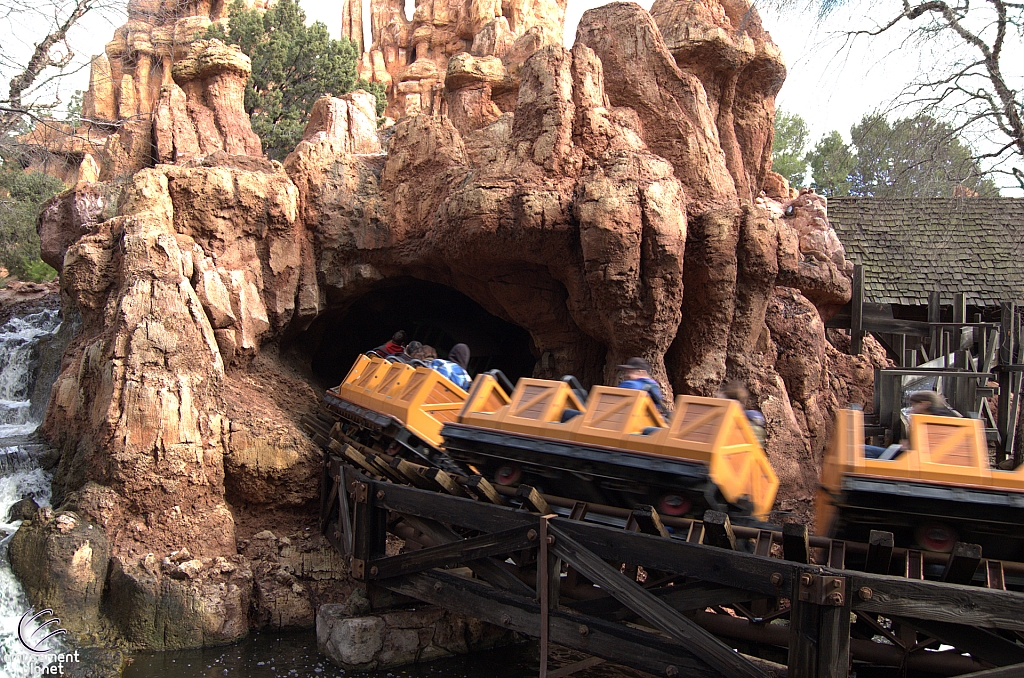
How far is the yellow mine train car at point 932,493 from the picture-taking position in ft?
15.9

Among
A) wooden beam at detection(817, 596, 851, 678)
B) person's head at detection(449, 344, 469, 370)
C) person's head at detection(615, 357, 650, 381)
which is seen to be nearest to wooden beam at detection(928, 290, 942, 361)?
person's head at detection(615, 357, 650, 381)

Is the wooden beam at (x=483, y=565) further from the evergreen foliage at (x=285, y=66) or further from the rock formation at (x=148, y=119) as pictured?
the evergreen foliage at (x=285, y=66)

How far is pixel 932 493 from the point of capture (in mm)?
4918

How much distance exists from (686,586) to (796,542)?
34.9 inches

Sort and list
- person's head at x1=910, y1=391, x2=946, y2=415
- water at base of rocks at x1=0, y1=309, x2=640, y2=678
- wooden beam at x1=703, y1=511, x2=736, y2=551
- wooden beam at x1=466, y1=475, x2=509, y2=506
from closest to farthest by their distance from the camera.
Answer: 1. wooden beam at x1=703, y1=511, x2=736, y2=551
2. person's head at x1=910, y1=391, x2=946, y2=415
3. wooden beam at x1=466, y1=475, x2=509, y2=506
4. water at base of rocks at x1=0, y1=309, x2=640, y2=678

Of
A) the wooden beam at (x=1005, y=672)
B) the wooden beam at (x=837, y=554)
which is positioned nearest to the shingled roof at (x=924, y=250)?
the wooden beam at (x=837, y=554)

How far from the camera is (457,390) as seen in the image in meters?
9.01

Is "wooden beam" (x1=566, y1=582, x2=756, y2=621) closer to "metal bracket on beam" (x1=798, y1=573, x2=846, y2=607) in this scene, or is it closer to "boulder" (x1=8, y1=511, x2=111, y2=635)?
"metal bracket on beam" (x1=798, y1=573, x2=846, y2=607)

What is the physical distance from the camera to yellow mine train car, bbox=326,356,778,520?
5.87m

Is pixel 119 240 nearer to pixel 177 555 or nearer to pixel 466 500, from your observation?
pixel 177 555

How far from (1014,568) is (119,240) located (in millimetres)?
10369

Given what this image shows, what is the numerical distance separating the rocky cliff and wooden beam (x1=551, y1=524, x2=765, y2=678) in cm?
465

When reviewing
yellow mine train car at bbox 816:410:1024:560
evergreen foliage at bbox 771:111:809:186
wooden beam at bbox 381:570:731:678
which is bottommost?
wooden beam at bbox 381:570:731:678

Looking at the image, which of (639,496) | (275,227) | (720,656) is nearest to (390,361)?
(275,227)
